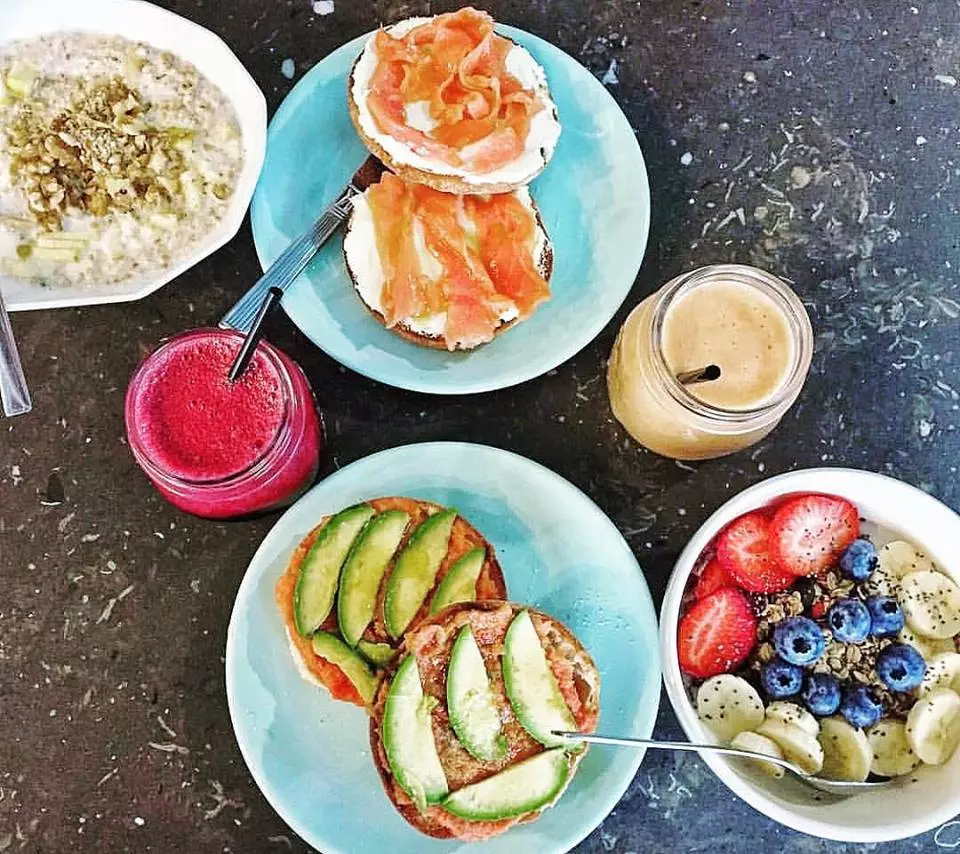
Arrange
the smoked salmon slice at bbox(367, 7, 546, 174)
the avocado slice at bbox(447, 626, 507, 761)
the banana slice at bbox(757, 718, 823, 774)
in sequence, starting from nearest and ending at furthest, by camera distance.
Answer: the avocado slice at bbox(447, 626, 507, 761)
the banana slice at bbox(757, 718, 823, 774)
the smoked salmon slice at bbox(367, 7, 546, 174)

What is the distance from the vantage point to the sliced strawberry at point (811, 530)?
1520mm

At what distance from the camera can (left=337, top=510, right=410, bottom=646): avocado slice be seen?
147 centimetres

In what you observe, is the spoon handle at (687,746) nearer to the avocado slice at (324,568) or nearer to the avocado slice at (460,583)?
the avocado slice at (460,583)

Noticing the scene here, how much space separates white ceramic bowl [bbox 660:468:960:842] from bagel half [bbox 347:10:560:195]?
56 centimetres

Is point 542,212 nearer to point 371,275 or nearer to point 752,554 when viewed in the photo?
point 371,275

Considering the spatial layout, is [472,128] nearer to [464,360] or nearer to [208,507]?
[464,360]

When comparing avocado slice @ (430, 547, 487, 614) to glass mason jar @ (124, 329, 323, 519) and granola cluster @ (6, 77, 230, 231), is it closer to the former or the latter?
glass mason jar @ (124, 329, 323, 519)

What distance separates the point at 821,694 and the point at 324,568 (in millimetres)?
691

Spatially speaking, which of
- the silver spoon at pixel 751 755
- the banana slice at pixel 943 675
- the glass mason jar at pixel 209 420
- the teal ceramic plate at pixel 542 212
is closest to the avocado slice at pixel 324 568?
the glass mason jar at pixel 209 420

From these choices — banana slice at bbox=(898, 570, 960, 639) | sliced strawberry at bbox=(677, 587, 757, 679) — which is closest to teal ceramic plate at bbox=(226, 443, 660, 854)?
sliced strawberry at bbox=(677, 587, 757, 679)

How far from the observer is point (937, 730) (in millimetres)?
1465

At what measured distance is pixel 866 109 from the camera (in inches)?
71.1

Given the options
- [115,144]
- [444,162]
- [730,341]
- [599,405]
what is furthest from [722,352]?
[115,144]

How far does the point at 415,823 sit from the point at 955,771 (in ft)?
2.31
